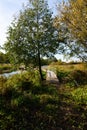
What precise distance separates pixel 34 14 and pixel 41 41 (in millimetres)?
2915

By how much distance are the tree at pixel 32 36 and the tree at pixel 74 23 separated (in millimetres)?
1257

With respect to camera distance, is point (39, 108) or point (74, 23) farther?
point (74, 23)

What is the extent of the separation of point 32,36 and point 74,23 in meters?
4.67

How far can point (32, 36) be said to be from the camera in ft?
78.8

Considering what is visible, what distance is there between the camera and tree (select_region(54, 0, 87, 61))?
21.1 meters

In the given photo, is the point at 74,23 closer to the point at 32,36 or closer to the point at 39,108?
the point at 32,36

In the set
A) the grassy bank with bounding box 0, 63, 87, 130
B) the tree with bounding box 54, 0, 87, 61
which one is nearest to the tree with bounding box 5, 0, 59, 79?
the tree with bounding box 54, 0, 87, 61

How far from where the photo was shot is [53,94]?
17672mm

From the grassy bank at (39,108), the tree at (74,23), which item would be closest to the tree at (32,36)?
the tree at (74,23)

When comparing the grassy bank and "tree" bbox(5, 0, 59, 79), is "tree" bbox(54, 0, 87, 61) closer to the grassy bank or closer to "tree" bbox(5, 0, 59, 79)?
"tree" bbox(5, 0, 59, 79)

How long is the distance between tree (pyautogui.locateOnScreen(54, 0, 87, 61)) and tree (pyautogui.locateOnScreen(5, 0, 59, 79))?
1257mm

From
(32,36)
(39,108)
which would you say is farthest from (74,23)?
(39,108)

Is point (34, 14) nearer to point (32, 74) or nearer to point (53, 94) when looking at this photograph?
point (32, 74)

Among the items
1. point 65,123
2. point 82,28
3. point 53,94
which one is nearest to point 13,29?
point 82,28
